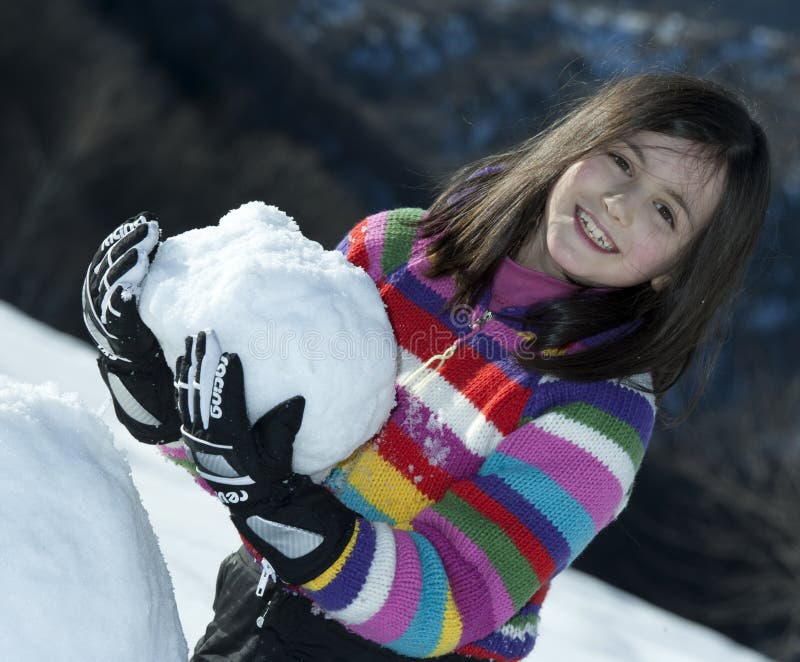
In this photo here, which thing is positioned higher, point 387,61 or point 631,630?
point 631,630

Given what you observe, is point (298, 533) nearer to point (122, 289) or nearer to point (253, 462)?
point (253, 462)

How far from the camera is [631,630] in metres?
3.88

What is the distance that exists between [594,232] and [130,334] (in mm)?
768

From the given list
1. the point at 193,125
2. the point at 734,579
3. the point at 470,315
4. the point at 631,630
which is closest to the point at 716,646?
the point at 631,630

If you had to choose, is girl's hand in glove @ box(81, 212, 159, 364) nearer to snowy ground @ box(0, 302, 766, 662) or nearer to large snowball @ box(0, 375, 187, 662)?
large snowball @ box(0, 375, 187, 662)

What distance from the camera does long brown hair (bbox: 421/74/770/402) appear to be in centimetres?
153

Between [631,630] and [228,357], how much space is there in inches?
122

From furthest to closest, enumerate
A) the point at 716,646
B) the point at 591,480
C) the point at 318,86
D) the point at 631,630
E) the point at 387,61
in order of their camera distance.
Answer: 1. the point at 387,61
2. the point at 318,86
3. the point at 716,646
4. the point at 631,630
5. the point at 591,480

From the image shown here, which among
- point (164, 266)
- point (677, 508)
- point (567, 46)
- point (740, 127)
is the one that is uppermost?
point (740, 127)

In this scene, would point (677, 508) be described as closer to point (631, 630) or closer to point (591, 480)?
point (631, 630)

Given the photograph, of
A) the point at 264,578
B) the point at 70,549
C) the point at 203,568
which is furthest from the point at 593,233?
the point at 203,568

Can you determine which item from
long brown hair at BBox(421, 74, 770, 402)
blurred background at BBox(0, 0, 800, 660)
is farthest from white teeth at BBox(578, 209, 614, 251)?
blurred background at BBox(0, 0, 800, 660)

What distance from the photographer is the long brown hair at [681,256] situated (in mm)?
1533

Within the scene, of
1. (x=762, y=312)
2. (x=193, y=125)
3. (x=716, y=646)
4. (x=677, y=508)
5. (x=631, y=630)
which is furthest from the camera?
(x=762, y=312)
